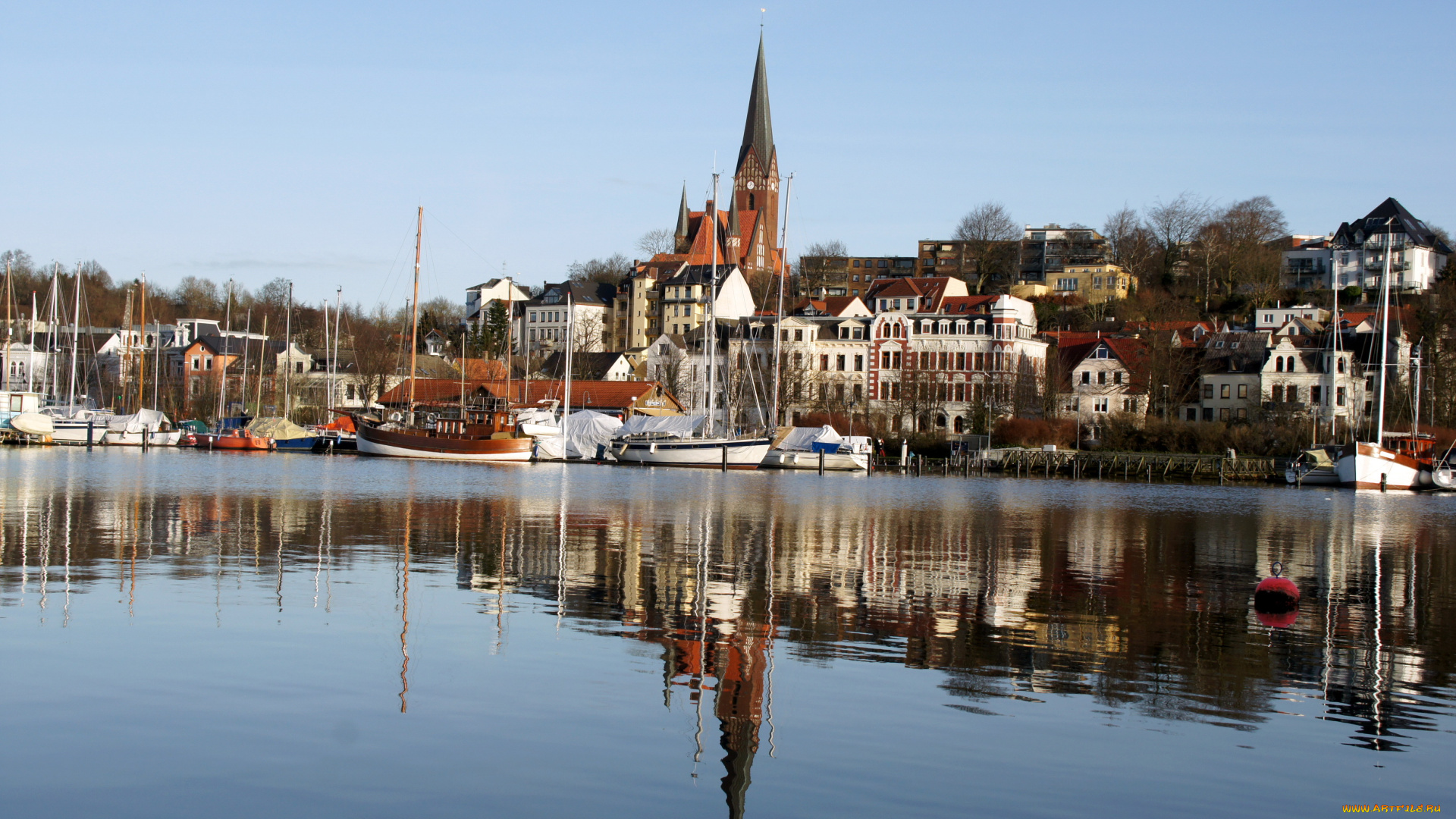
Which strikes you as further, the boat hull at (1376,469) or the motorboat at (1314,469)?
the motorboat at (1314,469)

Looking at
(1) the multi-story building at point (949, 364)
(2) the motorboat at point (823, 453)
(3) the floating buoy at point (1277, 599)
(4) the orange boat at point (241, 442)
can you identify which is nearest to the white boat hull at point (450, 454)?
(4) the orange boat at point (241, 442)

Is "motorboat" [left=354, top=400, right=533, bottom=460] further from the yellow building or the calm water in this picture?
the yellow building

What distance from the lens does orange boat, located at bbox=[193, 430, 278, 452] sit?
3750 inches

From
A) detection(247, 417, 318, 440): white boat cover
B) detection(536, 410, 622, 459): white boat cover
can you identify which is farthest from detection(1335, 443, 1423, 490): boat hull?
detection(247, 417, 318, 440): white boat cover

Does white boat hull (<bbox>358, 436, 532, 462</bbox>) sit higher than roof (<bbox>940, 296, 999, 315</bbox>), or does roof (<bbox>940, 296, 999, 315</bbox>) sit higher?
roof (<bbox>940, 296, 999, 315</bbox>)

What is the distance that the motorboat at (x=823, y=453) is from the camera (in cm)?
8631

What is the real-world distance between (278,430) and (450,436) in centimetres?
1766

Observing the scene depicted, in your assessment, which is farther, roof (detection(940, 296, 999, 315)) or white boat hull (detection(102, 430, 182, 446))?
roof (detection(940, 296, 999, 315))

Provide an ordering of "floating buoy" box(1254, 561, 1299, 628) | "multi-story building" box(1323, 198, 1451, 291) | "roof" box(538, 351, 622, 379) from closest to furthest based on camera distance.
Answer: "floating buoy" box(1254, 561, 1299, 628) → "roof" box(538, 351, 622, 379) → "multi-story building" box(1323, 198, 1451, 291)

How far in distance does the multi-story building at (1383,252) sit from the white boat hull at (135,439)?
115233 millimetres

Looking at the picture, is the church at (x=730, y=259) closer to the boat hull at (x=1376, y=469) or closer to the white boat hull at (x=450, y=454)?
the white boat hull at (x=450, y=454)

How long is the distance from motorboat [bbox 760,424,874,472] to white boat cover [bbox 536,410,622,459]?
11.7 meters

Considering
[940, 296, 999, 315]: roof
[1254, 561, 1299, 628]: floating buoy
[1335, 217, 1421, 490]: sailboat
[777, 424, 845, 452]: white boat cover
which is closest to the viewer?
[1254, 561, 1299, 628]: floating buoy

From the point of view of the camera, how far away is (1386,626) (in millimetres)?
19875
